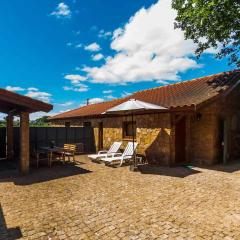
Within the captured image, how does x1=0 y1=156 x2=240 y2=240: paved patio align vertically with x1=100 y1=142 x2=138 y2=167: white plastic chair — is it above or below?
below

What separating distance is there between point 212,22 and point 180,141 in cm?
631

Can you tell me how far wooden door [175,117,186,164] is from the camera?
11.8 m

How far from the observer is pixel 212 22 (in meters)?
12.0


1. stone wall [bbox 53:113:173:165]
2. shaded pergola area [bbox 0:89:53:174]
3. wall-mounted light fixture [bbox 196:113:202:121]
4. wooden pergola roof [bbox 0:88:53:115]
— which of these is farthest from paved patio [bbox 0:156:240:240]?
Answer: wall-mounted light fixture [bbox 196:113:202:121]

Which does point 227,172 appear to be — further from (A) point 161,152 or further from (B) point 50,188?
(B) point 50,188

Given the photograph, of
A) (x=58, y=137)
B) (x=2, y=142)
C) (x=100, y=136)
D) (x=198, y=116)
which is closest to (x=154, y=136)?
(x=198, y=116)

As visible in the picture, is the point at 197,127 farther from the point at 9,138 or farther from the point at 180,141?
the point at 9,138

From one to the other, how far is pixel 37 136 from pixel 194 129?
370 inches

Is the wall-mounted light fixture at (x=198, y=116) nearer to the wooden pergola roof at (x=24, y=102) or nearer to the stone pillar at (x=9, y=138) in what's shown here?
the wooden pergola roof at (x=24, y=102)

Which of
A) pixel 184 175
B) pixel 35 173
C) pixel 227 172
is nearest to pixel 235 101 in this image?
pixel 227 172

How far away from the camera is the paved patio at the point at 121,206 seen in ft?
14.6

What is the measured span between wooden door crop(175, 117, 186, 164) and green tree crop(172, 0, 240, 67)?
4.76 meters

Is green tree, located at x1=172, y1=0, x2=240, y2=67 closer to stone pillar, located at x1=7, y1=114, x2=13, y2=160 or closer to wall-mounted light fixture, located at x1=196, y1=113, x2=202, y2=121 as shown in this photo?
wall-mounted light fixture, located at x1=196, y1=113, x2=202, y2=121

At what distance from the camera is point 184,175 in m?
9.07
